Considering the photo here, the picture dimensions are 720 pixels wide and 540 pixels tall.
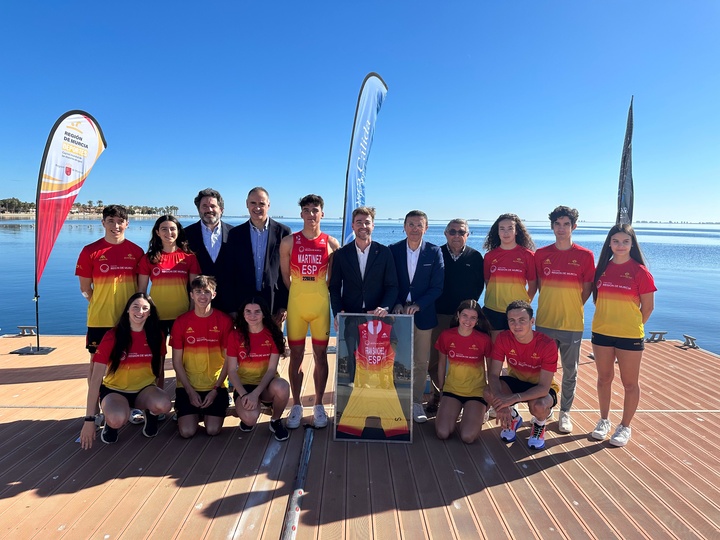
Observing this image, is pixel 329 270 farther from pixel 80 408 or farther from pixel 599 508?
pixel 80 408

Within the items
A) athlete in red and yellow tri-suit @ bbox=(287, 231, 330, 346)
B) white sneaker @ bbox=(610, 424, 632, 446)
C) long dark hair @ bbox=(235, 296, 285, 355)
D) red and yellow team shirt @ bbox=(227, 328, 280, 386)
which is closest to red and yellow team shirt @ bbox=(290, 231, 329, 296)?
athlete in red and yellow tri-suit @ bbox=(287, 231, 330, 346)

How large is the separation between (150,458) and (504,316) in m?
3.27

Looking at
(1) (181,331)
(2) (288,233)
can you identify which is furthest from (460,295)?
(1) (181,331)

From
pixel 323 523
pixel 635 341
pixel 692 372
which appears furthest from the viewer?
pixel 692 372

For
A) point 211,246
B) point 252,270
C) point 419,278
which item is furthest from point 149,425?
point 419,278

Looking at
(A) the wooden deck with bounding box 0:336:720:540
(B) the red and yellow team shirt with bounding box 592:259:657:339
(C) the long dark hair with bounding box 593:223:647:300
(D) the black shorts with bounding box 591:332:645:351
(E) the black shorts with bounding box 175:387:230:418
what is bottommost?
(A) the wooden deck with bounding box 0:336:720:540

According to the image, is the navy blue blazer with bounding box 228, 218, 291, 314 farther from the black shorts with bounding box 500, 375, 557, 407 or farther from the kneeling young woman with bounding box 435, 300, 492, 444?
the black shorts with bounding box 500, 375, 557, 407

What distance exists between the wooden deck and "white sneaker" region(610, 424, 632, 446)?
6cm

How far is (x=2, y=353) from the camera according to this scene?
553 cm

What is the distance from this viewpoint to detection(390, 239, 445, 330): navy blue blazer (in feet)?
12.0

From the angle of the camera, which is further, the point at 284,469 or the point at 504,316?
the point at 504,316

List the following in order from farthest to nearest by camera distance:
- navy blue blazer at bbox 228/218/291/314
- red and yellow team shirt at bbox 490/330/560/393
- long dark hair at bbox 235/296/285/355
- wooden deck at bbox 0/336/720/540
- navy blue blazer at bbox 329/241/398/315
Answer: navy blue blazer at bbox 228/218/291/314 → navy blue blazer at bbox 329/241/398/315 → long dark hair at bbox 235/296/285/355 → red and yellow team shirt at bbox 490/330/560/393 → wooden deck at bbox 0/336/720/540

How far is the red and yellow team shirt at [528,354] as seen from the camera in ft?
10.8

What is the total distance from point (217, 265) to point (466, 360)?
254 cm
